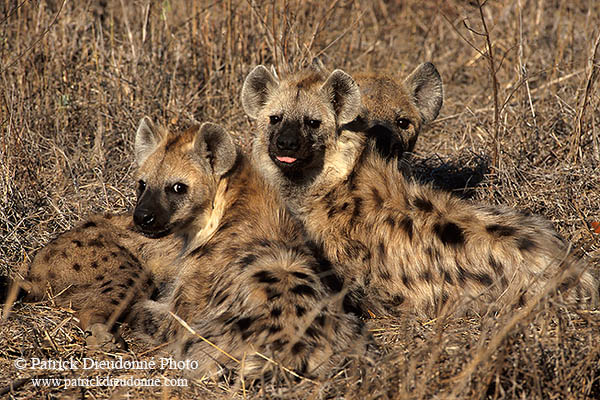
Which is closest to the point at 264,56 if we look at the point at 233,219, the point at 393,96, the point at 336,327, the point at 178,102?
the point at 178,102

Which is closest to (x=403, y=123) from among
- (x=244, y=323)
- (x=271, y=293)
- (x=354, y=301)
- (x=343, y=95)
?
(x=343, y=95)

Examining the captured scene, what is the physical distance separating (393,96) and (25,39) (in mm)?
2773

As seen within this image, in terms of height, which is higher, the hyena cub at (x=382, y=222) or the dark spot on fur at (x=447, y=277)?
the hyena cub at (x=382, y=222)

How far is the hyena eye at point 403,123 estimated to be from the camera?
15.8 feet

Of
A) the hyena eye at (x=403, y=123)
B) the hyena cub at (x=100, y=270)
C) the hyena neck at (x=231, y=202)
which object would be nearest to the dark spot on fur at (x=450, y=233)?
the hyena neck at (x=231, y=202)

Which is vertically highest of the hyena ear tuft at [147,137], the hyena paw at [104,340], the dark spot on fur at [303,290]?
the hyena ear tuft at [147,137]

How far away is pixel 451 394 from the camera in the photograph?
2383 mm

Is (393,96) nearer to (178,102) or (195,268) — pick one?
(178,102)

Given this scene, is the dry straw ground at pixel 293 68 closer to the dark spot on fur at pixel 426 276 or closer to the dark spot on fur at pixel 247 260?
the dark spot on fur at pixel 426 276

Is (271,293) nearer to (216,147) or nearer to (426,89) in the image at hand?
(216,147)

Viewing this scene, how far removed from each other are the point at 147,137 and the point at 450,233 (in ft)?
5.08

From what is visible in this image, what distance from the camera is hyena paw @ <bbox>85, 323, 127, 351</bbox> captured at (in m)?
3.14

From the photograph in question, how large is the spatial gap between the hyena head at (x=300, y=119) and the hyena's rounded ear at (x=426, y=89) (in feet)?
3.13

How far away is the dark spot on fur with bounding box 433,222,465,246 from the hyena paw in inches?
59.1
